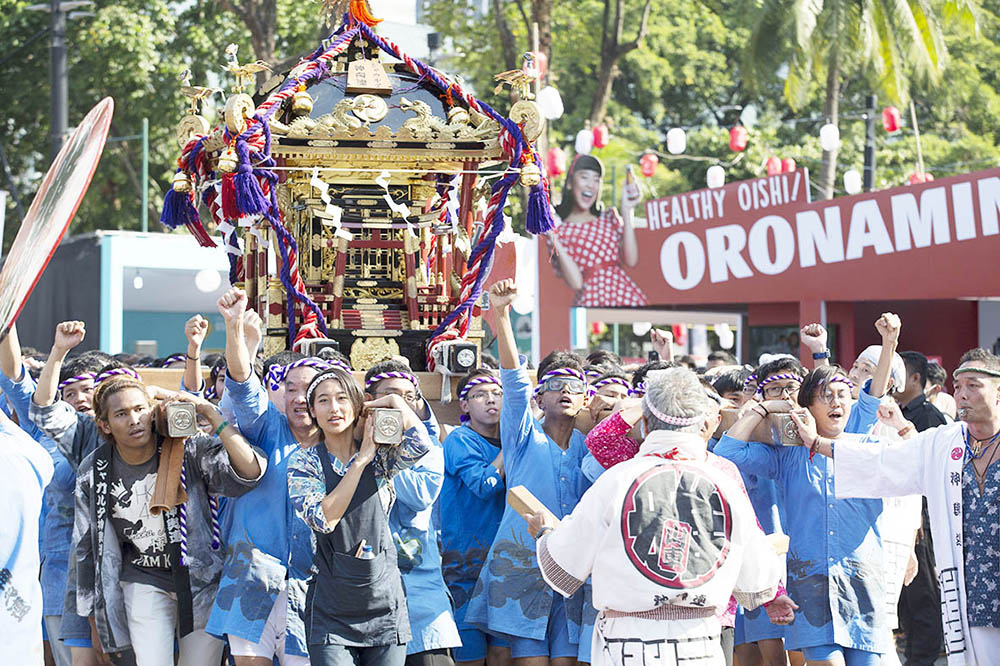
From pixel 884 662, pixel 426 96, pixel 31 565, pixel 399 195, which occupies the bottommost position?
pixel 884 662

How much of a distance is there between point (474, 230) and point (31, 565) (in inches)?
190

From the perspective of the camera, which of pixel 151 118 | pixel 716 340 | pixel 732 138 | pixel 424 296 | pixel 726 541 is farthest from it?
pixel 716 340

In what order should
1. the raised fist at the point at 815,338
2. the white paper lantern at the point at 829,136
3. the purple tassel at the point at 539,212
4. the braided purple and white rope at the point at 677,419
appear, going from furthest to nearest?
1. the white paper lantern at the point at 829,136
2. the purple tassel at the point at 539,212
3. the raised fist at the point at 815,338
4. the braided purple and white rope at the point at 677,419

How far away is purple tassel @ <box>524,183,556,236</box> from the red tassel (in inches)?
69.3

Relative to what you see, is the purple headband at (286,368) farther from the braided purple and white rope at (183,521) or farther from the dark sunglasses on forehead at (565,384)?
the dark sunglasses on forehead at (565,384)

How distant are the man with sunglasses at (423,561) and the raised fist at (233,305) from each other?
811mm

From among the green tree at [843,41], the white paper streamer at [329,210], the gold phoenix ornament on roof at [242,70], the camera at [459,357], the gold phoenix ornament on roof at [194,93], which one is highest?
the green tree at [843,41]

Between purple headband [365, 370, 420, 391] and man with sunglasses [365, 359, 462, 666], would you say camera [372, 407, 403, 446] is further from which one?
purple headband [365, 370, 420, 391]

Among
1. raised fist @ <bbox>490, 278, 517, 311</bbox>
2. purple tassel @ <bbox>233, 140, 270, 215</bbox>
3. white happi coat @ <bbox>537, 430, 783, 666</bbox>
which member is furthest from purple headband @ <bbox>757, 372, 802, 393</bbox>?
purple tassel @ <bbox>233, 140, 270, 215</bbox>

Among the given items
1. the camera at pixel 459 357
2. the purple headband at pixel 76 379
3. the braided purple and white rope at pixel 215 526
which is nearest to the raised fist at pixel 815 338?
the camera at pixel 459 357

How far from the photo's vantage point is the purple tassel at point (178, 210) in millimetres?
8219

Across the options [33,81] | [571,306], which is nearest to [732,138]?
[571,306]

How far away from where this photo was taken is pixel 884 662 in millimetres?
5328

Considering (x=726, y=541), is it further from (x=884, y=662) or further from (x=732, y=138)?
(x=732, y=138)
